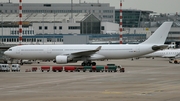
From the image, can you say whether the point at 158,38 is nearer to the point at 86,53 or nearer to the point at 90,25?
the point at 86,53

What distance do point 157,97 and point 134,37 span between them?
134960mm

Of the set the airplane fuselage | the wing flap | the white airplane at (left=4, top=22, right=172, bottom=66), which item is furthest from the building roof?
the wing flap

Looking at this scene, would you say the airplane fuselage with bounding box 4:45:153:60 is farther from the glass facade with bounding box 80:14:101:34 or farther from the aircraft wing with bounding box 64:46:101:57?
the glass facade with bounding box 80:14:101:34

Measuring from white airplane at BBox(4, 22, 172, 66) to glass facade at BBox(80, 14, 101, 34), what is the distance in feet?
267

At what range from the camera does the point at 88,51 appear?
76188 mm

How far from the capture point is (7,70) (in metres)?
67.5

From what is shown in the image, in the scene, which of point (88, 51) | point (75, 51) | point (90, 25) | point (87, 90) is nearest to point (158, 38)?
point (88, 51)

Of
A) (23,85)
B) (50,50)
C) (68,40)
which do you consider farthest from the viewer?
(68,40)

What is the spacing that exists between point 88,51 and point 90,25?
90938mm

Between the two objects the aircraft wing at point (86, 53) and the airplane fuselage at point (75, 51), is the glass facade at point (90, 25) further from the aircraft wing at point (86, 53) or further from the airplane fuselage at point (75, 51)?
the aircraft wing at point (86, 53)

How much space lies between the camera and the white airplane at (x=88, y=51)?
76.7m

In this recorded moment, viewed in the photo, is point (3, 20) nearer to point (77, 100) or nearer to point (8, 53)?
point (8, 53)

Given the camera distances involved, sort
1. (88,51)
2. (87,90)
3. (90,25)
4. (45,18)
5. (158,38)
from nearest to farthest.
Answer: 1. (87,90)
2. (88,51)
3. (158,38)
4. (45,18)
5. (90,25)

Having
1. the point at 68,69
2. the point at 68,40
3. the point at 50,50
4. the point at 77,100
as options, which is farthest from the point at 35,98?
the point at 68,40
